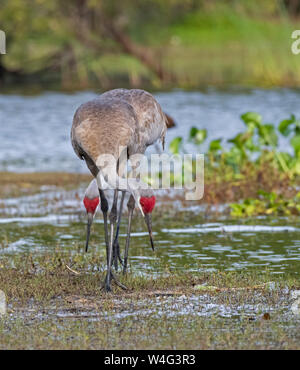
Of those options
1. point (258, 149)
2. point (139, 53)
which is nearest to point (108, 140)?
point (258, 149)

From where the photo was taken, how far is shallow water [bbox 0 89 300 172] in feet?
49.2

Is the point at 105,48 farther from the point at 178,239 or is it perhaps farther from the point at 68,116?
the point at 178,239

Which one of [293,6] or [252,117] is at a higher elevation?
[293,6]

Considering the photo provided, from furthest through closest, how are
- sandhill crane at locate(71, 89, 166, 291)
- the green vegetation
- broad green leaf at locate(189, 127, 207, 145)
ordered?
broad green leaf at locate(189, 127, 207, 145) → the green vegetation → sandhill crane at locate(71, 89, 166, 291)

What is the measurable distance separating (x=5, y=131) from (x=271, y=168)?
323 inches

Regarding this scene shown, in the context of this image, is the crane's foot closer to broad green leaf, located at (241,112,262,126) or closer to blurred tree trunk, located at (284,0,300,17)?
broad green leaf, located at (241,112,262,126)

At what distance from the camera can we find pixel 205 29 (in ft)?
124

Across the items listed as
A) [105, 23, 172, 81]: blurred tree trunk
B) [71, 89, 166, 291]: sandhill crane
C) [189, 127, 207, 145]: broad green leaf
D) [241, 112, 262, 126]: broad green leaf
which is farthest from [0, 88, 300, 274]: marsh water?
[105, 23, 172, 81]: blurred tree trunk

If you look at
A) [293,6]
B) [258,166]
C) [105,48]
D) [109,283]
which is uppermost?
[293,6]

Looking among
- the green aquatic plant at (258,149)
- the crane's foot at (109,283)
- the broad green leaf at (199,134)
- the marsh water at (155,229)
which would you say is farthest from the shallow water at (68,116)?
the crane's foot at (109,283)

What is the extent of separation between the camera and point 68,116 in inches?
779

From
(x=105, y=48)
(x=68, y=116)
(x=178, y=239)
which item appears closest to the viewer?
(x=178, y=239)
